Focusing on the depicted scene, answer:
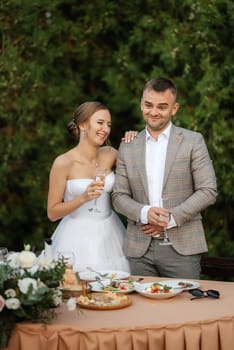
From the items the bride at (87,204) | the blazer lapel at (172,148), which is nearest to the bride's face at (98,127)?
the bride at (87,204)

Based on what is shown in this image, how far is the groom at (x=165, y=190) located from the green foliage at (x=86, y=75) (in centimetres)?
134

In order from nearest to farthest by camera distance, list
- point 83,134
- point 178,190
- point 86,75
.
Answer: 1. point 178,190
2. point 83,134
3. point 86,75

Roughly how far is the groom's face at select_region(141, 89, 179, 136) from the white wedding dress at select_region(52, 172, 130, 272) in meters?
0.58

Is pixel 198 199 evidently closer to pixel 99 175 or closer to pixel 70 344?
pixel 99 175

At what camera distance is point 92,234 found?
4730mm

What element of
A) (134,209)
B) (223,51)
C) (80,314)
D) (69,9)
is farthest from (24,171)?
(80,314)

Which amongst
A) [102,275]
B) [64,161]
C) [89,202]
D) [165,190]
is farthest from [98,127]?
[102,275]

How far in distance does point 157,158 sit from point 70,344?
1.59m

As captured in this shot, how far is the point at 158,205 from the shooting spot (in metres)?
4.41

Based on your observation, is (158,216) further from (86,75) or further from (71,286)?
(86,75)

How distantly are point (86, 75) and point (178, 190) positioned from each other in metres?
2.44

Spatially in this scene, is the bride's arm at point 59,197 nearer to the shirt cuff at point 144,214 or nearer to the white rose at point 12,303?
the shirt cuff at point 144,214

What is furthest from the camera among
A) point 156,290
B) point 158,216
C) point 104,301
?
point 158,216

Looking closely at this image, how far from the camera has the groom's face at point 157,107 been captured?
4.38 metres
